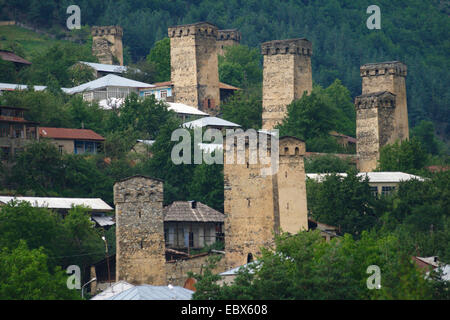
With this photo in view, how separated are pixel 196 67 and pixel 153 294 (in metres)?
45.0

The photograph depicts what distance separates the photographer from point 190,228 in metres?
62.7

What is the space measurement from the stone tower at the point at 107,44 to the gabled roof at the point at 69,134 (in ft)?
105

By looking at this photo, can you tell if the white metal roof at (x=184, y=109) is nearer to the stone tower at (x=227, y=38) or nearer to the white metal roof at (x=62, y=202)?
the white metal roof at (x=62, y=202)

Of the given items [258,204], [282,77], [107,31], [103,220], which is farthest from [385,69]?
[258,204]

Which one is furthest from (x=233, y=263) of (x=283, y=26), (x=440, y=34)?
(x=440, y=34)

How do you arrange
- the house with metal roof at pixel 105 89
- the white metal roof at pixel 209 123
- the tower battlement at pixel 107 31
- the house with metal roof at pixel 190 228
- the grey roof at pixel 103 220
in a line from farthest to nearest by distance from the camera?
the tower battlement at pixel 107 31, the house with metal roof at pixel 105 89, the white metal roof at pixel 209 123, the grey roof at pixel 103 220, the house with metal roof at pixel 190 228

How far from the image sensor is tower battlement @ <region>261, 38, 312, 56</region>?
83562mm

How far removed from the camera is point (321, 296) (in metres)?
44.2

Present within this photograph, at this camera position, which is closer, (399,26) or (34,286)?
(34,286)

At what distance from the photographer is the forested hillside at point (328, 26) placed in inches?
5630

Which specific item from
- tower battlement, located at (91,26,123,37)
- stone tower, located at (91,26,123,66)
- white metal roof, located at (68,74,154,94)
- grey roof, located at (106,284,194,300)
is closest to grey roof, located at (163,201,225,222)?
grey roof, located at (106,284,194,300)

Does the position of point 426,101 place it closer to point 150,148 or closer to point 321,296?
point 150,148

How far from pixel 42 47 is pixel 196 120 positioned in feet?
155

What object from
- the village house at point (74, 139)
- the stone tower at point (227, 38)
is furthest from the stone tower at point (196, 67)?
the stone tower at point (227, 38)
